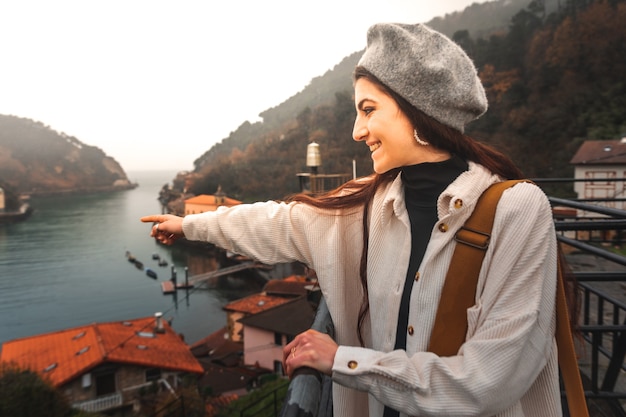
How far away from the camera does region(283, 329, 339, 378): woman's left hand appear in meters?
0.65

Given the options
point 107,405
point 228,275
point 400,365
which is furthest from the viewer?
point 228,275

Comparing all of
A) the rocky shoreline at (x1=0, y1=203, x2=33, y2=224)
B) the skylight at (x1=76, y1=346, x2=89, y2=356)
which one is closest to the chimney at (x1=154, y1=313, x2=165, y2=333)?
the skylight at (x1=76, y1=346, x2=89, y2=356)

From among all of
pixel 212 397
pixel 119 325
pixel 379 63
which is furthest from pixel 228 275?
pixel 379 63

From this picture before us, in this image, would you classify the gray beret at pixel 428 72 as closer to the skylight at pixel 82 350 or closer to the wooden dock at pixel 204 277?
the skylight at pixel 82 350

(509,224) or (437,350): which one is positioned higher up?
(509,224)

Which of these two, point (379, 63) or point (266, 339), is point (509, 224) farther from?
point (266, 339)

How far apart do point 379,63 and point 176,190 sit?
45296mm

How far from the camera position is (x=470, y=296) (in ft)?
2.31

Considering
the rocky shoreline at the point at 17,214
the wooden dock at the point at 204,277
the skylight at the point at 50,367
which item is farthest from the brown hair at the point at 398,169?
the rocky shoreline at the point at 17,214

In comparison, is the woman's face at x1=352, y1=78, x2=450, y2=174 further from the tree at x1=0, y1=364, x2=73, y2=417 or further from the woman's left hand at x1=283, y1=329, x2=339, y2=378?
the tree at x1=0, y1=364, x2=73, y2=417

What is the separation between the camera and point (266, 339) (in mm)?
13844

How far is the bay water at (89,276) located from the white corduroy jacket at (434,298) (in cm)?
2225

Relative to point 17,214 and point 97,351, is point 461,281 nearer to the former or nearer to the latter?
point 97,351

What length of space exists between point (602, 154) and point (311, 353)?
56.1 ft
